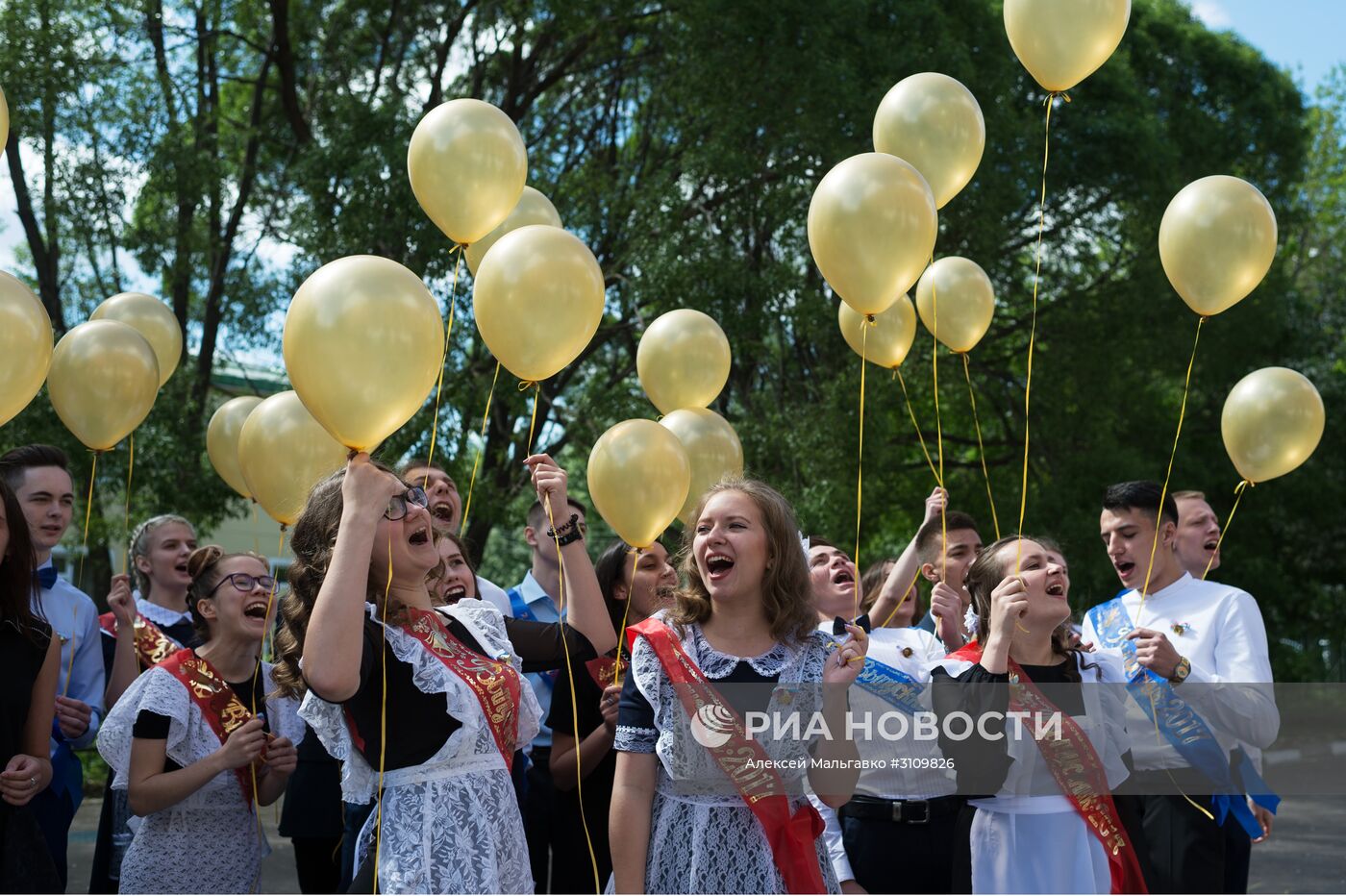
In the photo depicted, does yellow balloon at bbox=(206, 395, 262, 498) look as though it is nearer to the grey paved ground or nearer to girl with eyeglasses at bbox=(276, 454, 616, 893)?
girl with eyeglasses at bbox=(276, 454, 616, 893)

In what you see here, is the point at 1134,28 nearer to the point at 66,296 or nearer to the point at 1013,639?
the point at 66,296

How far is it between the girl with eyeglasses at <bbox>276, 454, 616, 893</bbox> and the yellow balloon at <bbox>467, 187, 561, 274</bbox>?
2.69 metres

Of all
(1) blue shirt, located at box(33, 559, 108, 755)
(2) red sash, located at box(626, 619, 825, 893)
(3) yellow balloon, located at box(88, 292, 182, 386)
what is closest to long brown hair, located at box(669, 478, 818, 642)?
(2) red sash, located at box(626, 619, 825, 893)

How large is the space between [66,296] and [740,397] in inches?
260

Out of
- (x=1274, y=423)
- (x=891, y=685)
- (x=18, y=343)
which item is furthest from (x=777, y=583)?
(x=1274, y=423)

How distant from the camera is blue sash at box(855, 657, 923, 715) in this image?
4.69 m

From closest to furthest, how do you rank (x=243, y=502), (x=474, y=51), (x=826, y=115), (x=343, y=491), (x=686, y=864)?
1. (x=343, y=491)
2. (x=686, y=864)
3. (x=826, y=115)
4. (x=243, y=502)
5. (x=474, y=51)

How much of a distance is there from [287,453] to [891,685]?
222 centimetres

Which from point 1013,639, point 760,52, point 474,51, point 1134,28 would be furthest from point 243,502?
point 1134,28

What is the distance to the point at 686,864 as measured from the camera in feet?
10.3

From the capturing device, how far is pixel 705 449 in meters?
5.17

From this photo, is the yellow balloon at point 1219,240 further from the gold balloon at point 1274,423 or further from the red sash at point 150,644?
the red sash at point 150,644

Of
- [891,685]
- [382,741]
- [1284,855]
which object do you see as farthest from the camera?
[1284,855]

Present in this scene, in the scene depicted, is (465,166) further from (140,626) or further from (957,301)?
(957,301)
